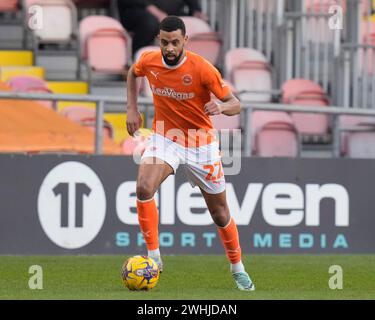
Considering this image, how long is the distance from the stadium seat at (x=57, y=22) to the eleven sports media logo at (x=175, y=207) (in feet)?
13.9

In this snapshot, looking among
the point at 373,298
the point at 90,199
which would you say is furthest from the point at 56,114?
the point at 373,298

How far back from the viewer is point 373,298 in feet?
35.8

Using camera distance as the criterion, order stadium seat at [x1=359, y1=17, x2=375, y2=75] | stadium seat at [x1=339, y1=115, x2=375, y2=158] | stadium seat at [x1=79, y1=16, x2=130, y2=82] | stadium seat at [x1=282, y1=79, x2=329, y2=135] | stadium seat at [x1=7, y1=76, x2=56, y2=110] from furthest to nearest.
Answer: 1. stadium seat at [x1=359, y1=17, x2=375, y2=75]
2. stadium seat at [x1=79, y1=16, x2=130, y2=82]
3. stadium seat at [x1=282, y1=79, x2=329, y2=135]
4. stadium seat at [x1=339, y1=115, x2=375, y2=158]
5. stadium seat at [x1=7, y1=76, x2=56, y2=110]

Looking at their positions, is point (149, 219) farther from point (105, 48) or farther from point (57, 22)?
point (57, 22)

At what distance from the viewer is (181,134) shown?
1190 centimetres

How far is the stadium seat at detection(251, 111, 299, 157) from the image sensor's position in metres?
18.3

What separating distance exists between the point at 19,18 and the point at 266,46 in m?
3.34

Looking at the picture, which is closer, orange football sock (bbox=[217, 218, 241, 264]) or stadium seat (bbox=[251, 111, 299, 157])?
orange football sock (bbox=[217, 218, 241, 264])

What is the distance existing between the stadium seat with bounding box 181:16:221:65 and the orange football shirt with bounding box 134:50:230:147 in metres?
8.10

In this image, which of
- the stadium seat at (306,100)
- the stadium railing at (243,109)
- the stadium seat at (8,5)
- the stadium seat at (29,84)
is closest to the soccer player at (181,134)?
the stadium railing at (243,109)

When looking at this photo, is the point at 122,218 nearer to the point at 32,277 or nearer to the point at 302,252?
the point at 302,252

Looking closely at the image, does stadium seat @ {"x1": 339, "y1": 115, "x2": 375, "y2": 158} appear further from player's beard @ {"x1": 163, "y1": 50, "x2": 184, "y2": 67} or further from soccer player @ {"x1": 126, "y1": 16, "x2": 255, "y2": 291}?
player's beard @ {"x1": 163, "y1": 50, "x2": 184, "y2": 67}

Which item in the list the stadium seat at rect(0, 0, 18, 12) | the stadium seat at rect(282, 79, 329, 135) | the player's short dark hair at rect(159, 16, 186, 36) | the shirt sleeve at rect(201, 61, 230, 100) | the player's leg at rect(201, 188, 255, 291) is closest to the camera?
the player's short dark hair at rect(159, 16, 186, 36)

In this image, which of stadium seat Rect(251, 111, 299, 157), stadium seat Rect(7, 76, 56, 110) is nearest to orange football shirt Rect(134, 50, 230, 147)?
stadium seat Rect(7, 76, 56, 110)
